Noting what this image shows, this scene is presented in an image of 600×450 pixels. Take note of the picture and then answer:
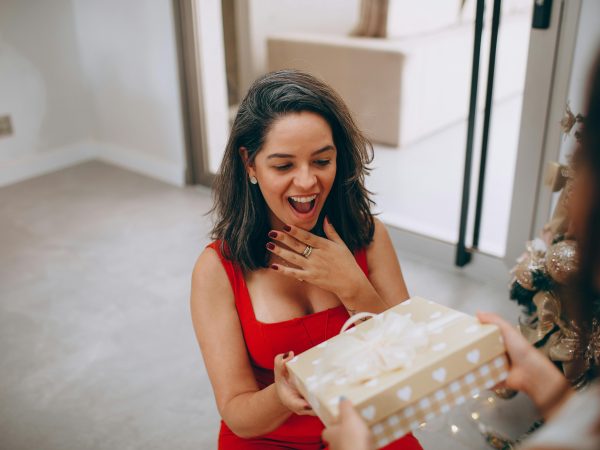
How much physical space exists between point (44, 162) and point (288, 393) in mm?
3633

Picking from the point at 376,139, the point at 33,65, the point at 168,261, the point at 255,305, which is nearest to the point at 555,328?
the point at 255,305

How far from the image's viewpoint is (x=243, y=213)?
147 centimetres

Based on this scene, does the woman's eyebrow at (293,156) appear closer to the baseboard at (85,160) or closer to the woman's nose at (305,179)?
the woman's nose at (305,179)

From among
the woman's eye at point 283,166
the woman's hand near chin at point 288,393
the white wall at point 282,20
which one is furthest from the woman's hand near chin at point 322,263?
the white wall at point 282,20

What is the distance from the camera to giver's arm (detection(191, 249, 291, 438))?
1.33m

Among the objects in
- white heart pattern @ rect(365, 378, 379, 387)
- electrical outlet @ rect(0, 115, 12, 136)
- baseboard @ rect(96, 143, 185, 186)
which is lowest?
baseboard @ rect(96, 143, 185, 186)

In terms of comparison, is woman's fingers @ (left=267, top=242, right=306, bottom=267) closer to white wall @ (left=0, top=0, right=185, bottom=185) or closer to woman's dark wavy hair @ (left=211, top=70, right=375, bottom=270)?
woman's dark wavy hair @ (left=211, top=70, right=375, bottom=270)

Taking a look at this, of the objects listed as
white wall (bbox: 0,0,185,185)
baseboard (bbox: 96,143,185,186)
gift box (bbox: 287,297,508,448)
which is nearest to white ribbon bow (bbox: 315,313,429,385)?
gift box (bbox: 287,297,508,448)

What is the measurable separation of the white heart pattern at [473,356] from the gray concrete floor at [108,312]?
3.49 feet

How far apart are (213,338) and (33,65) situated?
3.31 meters

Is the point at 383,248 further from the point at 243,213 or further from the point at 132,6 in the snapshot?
Answer: the point at 132,6

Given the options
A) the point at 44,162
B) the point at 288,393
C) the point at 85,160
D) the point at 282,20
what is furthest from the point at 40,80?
the point at 288,393

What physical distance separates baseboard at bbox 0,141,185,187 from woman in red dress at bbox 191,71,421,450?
2698 mm

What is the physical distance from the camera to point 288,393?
116 centimetres
